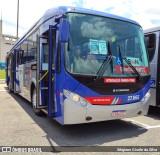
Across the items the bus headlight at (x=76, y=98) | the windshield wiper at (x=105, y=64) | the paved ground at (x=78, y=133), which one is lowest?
the paved ground at (x=78, y=133)

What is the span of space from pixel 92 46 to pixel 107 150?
2.25m

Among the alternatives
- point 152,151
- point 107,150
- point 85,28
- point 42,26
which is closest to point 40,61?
point 42,26

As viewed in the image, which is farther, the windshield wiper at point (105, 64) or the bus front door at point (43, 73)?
the bus front door at point (43, 73)

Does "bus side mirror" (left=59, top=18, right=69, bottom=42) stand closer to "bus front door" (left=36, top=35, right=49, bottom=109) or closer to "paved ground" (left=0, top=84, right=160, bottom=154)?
"bus front door" (left=36, top=35, right=49, bottom=109)

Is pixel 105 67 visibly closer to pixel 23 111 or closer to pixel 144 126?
pixel 144 126

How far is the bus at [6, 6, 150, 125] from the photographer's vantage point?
5.20 metres

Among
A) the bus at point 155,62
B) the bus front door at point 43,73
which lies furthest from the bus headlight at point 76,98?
the bus at point 155,62

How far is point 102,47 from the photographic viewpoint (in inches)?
219

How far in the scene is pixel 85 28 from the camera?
18.0ft

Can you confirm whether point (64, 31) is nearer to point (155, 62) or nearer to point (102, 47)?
point (102, 47)

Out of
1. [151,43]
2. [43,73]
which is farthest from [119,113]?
[151,43]

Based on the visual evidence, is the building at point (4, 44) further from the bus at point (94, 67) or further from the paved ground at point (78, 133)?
the bus at point (94, 67)

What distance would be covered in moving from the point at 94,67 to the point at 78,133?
1756 millimetres

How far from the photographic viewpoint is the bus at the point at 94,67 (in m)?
5.20
